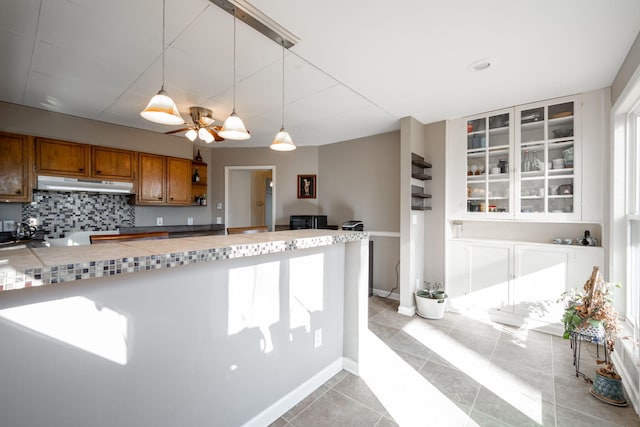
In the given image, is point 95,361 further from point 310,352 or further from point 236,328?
point 310,352

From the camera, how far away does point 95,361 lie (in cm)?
98

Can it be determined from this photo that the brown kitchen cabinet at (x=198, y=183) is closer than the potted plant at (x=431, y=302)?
No

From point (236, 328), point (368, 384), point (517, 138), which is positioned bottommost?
point (368, 384)

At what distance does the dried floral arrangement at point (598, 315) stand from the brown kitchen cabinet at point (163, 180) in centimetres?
472

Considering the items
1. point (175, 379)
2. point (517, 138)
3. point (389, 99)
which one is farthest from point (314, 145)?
point (175, 379)

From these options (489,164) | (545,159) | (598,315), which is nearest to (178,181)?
(489,164)

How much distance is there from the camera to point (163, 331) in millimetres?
1159

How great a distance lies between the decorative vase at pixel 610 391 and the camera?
1.75 meters

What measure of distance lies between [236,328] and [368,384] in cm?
111

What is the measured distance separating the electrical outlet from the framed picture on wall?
3.13 meters

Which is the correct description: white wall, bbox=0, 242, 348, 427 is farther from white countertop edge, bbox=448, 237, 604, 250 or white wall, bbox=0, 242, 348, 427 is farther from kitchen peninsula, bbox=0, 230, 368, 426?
white countertop edge, bbox=448, 237, 604, 250

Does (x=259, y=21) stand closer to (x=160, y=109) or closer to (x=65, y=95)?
(x=160, y=109)

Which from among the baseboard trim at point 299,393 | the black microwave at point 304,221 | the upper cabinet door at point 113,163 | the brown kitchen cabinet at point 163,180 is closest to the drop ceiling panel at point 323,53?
the upper cabinet door at point 113,163

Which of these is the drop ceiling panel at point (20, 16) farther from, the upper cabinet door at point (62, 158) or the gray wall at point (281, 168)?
the gray wall at point (281, 168)
